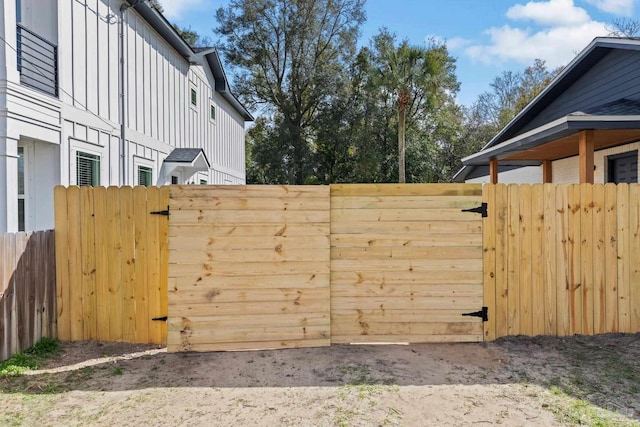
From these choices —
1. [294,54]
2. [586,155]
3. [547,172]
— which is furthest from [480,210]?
[294,54]

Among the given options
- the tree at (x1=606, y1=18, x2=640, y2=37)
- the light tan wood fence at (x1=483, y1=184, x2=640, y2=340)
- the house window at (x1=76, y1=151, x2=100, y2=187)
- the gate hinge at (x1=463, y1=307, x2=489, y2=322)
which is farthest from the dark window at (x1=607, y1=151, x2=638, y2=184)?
the tree at (x1=606, y1=18, x2=640, y2=37)

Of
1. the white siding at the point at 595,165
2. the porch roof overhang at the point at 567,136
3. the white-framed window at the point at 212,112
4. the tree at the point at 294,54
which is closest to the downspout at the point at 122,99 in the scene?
the white-framed window at the point at 212,112

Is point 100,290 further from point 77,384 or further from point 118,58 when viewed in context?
point 118,58

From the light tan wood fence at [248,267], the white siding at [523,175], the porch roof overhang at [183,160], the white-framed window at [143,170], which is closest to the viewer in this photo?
the light tan wood fence at [248,267]

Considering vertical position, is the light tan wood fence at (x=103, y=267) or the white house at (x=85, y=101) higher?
the white house at (x=85, y=101)

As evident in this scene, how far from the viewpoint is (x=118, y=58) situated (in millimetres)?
7996

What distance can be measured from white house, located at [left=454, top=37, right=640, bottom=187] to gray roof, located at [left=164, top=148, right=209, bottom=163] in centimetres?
735

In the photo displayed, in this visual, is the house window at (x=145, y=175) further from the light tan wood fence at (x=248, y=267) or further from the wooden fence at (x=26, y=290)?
the light tan wood fence at (x=248, y=267)

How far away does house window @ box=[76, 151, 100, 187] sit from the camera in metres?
6.90

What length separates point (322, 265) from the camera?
14.5 feet

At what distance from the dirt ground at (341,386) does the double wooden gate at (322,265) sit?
0.77 ft

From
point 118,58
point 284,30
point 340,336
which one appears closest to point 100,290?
point 340,336

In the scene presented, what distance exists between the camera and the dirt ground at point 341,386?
309 cm

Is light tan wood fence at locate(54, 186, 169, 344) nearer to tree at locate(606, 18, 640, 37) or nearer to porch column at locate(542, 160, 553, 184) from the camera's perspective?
porch column at locate(542, 160, 553, 184)
